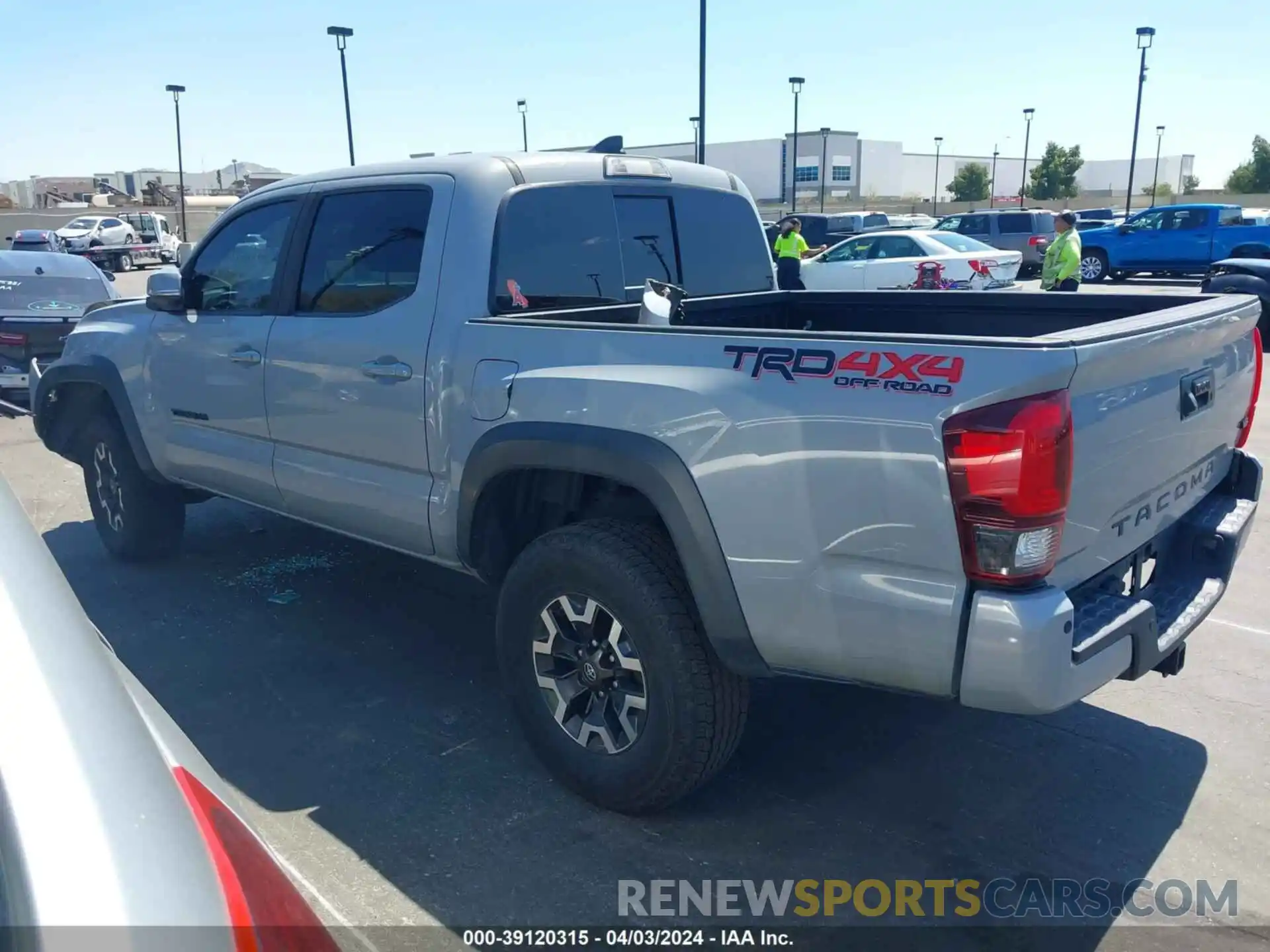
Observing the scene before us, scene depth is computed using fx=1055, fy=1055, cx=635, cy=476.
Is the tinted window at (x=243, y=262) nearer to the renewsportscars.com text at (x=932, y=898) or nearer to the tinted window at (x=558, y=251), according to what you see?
the tinted window at (x=558, y=251)

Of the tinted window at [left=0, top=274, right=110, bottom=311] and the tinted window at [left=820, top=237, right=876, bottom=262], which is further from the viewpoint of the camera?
the tinted window at [left=820, top=237, right=876, bottom=262]

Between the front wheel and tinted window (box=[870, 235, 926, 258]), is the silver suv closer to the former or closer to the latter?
the front wheel

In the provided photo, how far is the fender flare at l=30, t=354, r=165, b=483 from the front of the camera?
5453mm

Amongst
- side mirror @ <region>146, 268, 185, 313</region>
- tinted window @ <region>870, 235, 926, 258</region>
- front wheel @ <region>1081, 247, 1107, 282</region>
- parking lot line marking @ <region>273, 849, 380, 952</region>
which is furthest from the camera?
front wheel @ <region>1081, 247, 1107, 282</region>

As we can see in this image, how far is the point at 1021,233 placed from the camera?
26.0 metres

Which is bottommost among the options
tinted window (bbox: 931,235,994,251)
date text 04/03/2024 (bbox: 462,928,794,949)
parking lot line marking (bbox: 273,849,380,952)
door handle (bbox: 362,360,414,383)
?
date text 04/03/2024 (bbox: 462,928,794,949)

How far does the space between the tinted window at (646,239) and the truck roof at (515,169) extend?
0.37 feet

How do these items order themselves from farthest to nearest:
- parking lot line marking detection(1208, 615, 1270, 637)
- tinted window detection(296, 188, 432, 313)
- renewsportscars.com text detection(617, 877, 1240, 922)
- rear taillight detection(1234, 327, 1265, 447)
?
parking lot line marking detection(1208, 615, 1270, 637)
tinted window detection(296, 188, 432, 313)
rear taillight detection(1234, 327, 1265, 447)
renewsportscars.com text detection(617, 877, 1240, 922)

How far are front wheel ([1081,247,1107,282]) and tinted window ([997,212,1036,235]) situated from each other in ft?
4.89

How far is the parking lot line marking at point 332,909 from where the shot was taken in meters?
2.79

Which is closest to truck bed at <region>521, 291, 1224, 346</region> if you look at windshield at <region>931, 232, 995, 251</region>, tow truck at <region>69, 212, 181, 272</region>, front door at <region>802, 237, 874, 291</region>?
front door at <region>802, 237, 874, 291</region>

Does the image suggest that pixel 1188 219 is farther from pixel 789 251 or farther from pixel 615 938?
pixel 615 938

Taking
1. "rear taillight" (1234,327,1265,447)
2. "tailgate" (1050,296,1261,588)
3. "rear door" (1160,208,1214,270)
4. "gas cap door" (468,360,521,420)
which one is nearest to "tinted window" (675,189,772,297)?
"gas cap door" (468,360,521,420)

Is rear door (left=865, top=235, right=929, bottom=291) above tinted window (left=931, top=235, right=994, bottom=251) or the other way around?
the other way around
